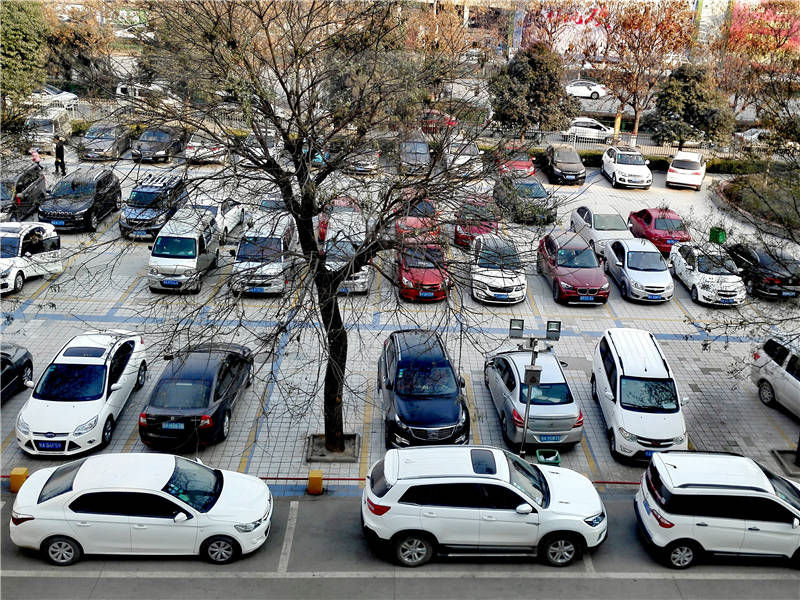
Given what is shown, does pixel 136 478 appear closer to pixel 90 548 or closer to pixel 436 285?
pixel 90 548

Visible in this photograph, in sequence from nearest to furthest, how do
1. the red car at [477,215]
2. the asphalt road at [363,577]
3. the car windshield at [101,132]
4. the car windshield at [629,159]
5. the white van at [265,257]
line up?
1. the asphalt road at [363,577]
2. the white van at [265,257]
3. the red car at [477,215]
4. the car windshield at [101,132]
5. the car windshield at [629,159]

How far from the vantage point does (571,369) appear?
61.9ft

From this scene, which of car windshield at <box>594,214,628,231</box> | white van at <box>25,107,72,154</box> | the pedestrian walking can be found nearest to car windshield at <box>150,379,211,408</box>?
car windshield at <box>594,214,628,231</box>

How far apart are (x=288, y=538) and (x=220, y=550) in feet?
4.00

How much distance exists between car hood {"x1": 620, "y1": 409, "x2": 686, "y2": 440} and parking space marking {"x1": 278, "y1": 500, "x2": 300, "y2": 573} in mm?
6382

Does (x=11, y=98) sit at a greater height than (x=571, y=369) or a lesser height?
greater

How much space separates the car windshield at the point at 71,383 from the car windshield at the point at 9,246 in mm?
7538

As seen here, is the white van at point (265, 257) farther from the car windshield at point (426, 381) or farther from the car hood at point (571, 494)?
the car hood at point (571, 494)

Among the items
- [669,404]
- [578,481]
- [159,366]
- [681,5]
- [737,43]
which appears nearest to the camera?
[578,481]

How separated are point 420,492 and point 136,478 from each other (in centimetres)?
431

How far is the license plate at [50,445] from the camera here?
14.6 m

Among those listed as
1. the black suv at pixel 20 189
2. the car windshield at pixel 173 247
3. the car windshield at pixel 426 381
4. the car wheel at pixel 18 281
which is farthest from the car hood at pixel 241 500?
the black suv at pixel 20 189

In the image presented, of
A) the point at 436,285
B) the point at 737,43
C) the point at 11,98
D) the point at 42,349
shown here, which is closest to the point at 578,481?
the point at 436,285

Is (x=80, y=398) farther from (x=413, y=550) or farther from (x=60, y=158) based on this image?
(x=60, y=158)
